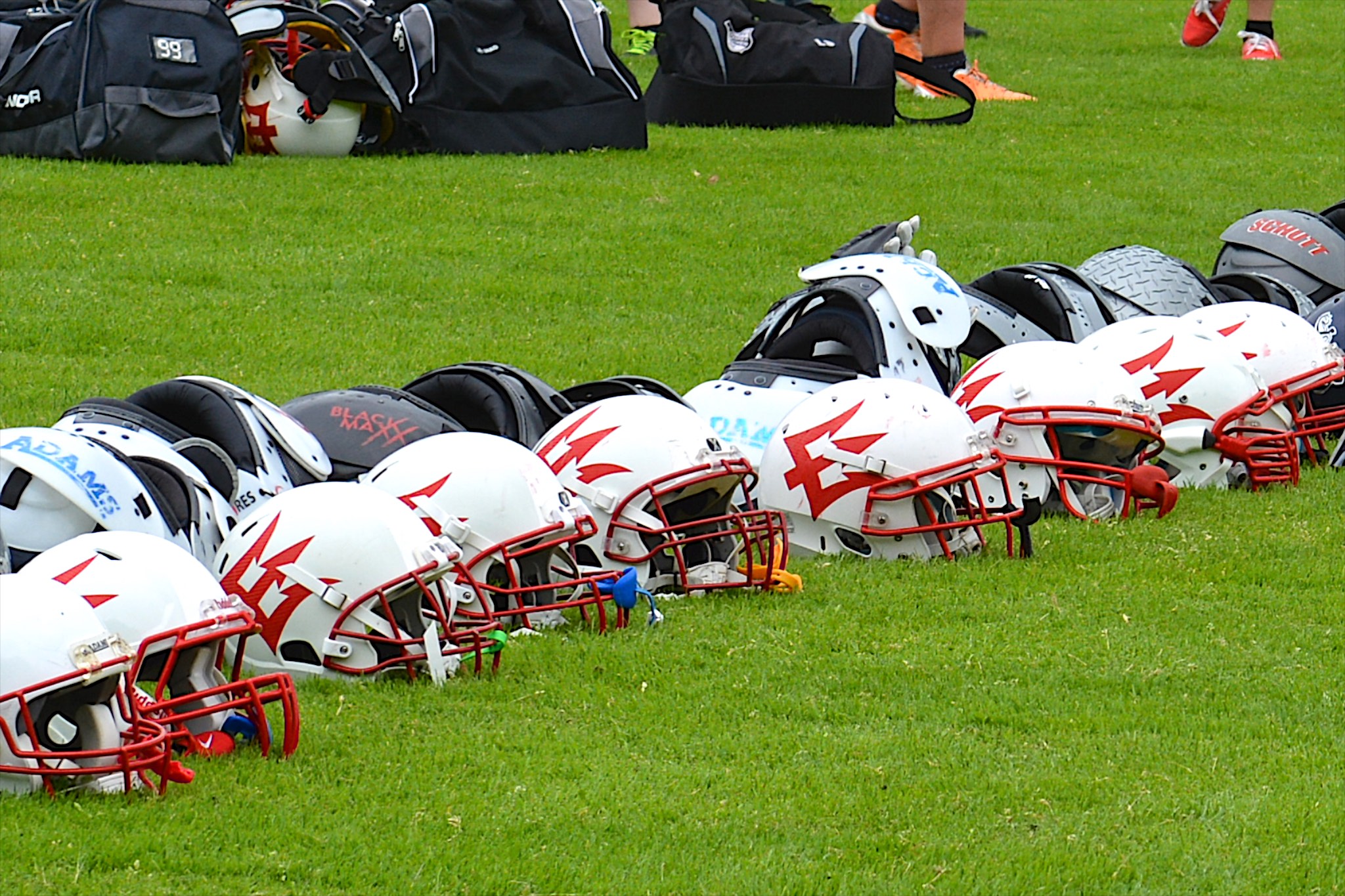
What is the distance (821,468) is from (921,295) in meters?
1.19

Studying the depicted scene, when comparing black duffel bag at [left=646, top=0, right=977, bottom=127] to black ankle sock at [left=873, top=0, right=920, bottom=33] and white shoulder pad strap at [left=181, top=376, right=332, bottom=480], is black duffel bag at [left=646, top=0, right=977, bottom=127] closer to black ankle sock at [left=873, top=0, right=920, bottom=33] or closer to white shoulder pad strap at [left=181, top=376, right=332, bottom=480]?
black ankle sock at [left=873, top=0, right=920, bottom=33]

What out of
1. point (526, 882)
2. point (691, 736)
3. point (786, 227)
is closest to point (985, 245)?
point (786, 227)

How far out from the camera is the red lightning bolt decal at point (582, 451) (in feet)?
17.8

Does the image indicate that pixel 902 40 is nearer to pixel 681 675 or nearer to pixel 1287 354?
pixel 1287 354

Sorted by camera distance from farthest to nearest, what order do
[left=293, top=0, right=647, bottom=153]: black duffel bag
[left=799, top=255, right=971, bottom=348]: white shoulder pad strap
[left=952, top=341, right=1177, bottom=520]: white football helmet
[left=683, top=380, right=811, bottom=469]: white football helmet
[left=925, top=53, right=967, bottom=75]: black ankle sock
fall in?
[left=925, top=53, right=967, bottom=75]: black ankle sock < [left=293, top=0, right=647, bottom=153]: black duffel bag < [left=799, top=255, right=971, bottom=348]: white shoulder pad strap < [left=683, top=380, right=811, bottom=469]: white football helmet < [left=952, top=341, right=1177, bottom=520]: white football helmet

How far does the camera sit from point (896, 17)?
636 inches

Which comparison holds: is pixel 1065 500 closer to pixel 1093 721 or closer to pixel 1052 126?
pixel 1093 721

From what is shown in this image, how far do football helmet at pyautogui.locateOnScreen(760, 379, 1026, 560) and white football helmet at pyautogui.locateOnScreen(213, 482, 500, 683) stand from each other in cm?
159

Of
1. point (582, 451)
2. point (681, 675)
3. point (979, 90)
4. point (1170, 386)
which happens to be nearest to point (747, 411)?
point (582, 451)

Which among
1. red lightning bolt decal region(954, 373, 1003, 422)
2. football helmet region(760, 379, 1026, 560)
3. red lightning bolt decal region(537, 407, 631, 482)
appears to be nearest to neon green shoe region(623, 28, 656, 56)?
red lightning bolt decal region(954, 373, 1003, 422)

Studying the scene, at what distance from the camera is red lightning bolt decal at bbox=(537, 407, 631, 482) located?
5.42 meters

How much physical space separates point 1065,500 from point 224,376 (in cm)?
346

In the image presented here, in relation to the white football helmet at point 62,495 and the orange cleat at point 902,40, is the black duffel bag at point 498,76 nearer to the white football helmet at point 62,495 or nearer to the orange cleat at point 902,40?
the orange cleat at point 902,40

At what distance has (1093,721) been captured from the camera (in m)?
4.41
